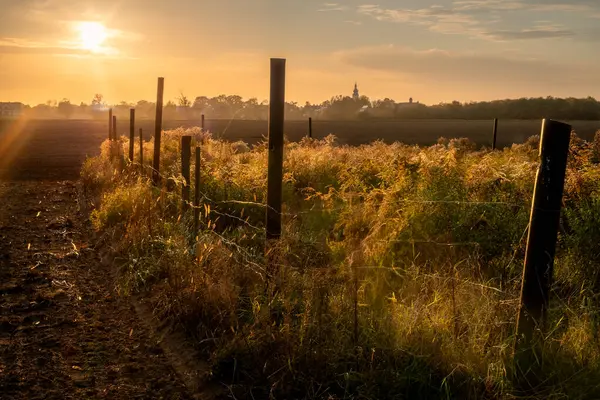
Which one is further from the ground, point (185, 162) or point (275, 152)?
point (275, 152)

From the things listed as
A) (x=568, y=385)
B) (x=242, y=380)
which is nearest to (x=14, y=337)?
(x=242, y=380)

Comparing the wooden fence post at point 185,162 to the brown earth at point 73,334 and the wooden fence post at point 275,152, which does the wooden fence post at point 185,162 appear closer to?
the brown earth at point 73,334

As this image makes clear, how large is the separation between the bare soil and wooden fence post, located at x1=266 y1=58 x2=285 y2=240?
67.3 inches

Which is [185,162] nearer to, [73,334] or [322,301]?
[73,334]

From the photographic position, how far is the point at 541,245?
432cm

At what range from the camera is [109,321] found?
22.7 feet

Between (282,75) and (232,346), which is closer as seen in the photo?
(232,346)

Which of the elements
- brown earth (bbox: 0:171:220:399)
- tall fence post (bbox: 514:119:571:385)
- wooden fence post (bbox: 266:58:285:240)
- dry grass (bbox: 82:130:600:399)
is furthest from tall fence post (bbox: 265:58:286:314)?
tall fence post (bbox: 514:119:571:385)

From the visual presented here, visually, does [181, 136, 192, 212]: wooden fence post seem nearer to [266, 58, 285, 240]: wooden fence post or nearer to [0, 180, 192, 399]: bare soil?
[0, 180, 192, 399]: bare soil

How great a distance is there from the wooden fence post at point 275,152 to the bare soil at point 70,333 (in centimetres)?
171

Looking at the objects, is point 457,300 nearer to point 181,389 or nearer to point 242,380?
point 242,380

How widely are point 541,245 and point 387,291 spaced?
103 inches

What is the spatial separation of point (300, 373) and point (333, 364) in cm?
31

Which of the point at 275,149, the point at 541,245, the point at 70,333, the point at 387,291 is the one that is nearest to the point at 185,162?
the point at 275,149
